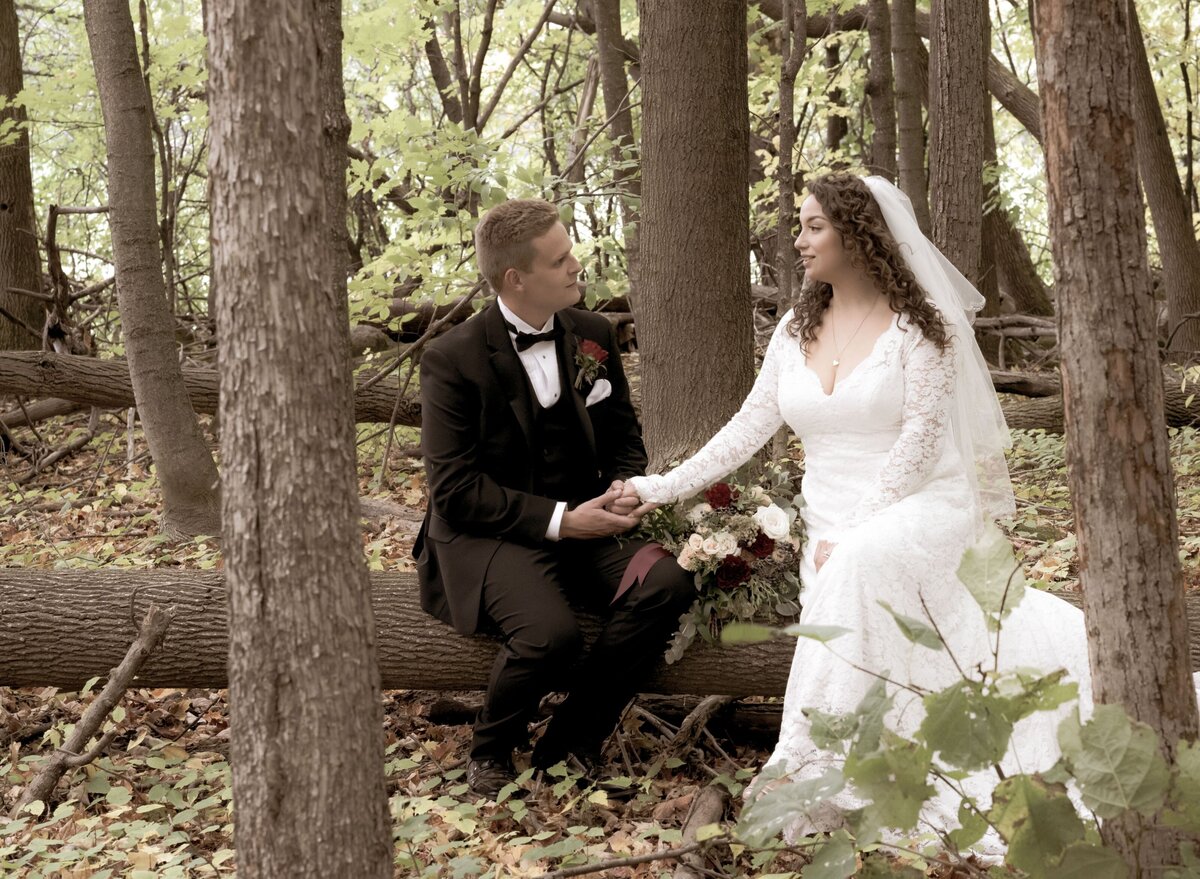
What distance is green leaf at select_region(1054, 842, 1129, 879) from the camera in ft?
7.23

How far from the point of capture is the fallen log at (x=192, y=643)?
13.6ft

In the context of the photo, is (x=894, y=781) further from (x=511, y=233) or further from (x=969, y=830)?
(x=511, y=233)

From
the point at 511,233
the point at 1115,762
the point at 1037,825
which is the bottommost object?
the point at 1037,825

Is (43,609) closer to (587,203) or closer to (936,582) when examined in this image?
(936,582)

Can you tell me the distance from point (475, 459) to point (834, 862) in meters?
2.25

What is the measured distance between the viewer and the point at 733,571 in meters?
4.04

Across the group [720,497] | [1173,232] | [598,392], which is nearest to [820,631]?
[720,497]

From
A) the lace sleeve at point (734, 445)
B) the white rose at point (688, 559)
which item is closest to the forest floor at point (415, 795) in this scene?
the white rose at point (688, 559)

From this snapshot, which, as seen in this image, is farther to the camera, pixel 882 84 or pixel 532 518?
pixel 882 84

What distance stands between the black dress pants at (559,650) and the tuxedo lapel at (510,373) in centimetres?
49

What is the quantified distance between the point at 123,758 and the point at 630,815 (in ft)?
6.59

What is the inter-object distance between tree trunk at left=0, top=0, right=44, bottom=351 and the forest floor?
453 centimetres

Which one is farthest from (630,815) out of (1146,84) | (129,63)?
(1146,84)

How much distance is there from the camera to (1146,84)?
29.9 feet
